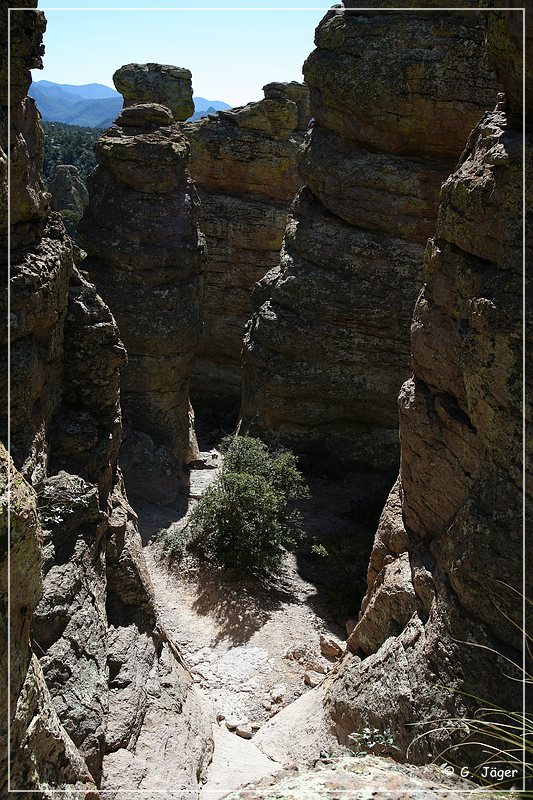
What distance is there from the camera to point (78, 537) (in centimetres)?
672

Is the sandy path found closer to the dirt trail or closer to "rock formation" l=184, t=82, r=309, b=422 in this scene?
the dirt trail

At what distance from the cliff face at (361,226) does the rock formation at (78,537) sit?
22.8 feet

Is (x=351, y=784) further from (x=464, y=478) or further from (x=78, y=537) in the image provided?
(x=78, y=537)

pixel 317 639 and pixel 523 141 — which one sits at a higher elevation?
pixel 523 141

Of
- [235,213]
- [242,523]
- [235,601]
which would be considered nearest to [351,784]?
[235,601]

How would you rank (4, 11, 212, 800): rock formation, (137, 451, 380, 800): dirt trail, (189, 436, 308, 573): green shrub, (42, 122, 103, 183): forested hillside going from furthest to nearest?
(42, 122, 103, 183): forested hillside → (189, 436, 308, 573): green shrub → (137, 451, 380, 800): dirt trail → (4, 11, 212, 800): rock formation

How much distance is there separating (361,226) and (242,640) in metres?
7.78

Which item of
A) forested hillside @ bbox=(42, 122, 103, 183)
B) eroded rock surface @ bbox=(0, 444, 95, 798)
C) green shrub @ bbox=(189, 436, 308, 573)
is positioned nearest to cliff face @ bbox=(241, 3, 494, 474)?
green shrub @ bbox=(189, 436, 308, 573)

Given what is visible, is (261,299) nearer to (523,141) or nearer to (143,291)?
(143,291)

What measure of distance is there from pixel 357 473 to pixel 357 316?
9.56 ft

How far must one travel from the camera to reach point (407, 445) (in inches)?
292

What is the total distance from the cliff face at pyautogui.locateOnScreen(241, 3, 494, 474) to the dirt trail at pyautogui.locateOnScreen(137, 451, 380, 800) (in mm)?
3329

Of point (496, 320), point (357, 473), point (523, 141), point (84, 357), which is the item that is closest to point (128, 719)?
point (84, 357)

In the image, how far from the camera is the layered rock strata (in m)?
5.41
